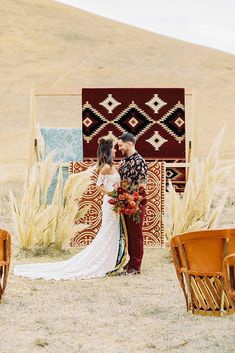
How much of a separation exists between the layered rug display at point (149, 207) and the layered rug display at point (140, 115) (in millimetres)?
418

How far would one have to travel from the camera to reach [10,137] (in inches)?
1272

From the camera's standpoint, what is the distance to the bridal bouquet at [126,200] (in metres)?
8.23

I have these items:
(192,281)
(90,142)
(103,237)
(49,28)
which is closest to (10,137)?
(49,28)

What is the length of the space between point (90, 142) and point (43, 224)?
1253 mm

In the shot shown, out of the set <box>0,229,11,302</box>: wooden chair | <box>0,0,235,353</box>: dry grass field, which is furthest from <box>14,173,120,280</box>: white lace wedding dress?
<box>0,229,11,302</box>: wooden chair

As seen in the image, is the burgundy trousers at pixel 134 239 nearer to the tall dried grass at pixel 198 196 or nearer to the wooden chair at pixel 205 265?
the tall dried grass at pixel 198 196

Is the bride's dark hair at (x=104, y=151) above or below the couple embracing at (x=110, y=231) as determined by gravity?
above

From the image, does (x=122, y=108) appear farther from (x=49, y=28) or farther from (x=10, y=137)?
(x=49, y=28)

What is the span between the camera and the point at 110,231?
8.49 m

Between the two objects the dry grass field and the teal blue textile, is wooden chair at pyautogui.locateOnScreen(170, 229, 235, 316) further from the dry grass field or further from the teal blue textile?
the teal blue textile

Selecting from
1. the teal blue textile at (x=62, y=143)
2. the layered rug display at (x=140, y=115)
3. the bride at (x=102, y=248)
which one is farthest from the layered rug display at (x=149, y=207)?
the bride at (x=102, y=248)

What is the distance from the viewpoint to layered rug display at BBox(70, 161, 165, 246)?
33.8 ft

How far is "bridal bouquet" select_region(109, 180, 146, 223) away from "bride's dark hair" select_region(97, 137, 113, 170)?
10.0 inches

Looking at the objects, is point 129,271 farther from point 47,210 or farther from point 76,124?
point 76,124
